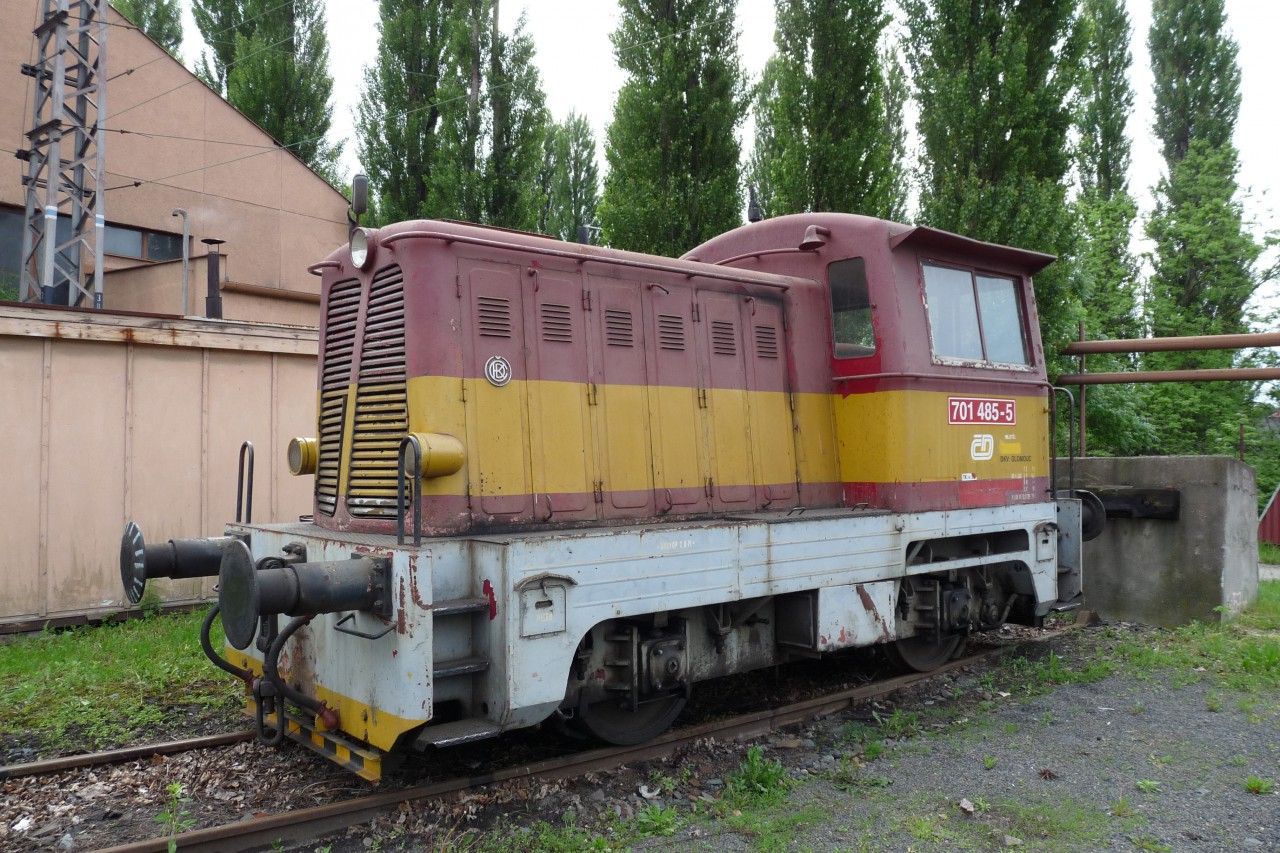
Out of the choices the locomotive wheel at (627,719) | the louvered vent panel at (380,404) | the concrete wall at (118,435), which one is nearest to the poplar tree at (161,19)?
the concrete wall at (118,435)

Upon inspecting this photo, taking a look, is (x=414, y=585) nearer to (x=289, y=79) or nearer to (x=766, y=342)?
(x=766, y=342)

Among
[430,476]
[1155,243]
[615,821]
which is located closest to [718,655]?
[615,821]

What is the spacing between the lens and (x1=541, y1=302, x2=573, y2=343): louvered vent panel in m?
4.91

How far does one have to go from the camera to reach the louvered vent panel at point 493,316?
4.64 metres

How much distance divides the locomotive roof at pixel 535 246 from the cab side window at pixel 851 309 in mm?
379

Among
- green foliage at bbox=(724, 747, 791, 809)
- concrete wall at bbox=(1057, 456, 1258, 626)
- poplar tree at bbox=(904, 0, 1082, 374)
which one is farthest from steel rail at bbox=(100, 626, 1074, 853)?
poplar tree at bbox=(904, 0, 1082, 374)

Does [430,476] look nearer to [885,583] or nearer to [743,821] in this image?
[743,821]

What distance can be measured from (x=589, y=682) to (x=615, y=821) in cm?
71

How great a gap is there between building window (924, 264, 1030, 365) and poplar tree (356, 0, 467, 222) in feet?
42.6

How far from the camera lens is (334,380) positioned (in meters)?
5.21

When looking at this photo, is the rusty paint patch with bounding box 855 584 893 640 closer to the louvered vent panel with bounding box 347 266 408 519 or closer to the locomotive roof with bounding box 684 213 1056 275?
the locomotive roof with bounding box 684 213 1056 275

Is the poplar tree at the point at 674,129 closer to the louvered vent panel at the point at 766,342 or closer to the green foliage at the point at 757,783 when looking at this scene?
the louvered vent panel at the point at 766,342

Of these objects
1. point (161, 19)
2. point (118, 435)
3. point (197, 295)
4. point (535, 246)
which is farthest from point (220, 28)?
point (535, 246)

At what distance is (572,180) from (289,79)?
12.1 meters
